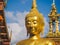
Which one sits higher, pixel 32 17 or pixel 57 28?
pixel 32 17

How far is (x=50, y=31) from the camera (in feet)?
75.4

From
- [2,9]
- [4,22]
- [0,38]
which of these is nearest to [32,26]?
[2,9]

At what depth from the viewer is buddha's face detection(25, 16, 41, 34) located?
6.20m

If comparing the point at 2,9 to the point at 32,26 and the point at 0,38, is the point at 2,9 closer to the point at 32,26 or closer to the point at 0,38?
the point at 0,38

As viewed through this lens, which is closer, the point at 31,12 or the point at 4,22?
the point at 31,12

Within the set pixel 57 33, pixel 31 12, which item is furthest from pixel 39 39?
pixel 57 33

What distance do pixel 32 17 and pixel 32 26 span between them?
0.59ft

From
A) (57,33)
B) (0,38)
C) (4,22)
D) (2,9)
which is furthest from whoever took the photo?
(57,33)

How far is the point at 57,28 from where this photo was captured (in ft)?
77.8

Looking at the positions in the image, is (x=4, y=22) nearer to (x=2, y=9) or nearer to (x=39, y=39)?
(x=2, y=9)

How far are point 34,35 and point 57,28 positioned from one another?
17553 mm

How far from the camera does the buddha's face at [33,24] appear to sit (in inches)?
244

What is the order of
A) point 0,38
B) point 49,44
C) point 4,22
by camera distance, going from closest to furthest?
1. point 49,44
2. point 4,22
3. point 0,38

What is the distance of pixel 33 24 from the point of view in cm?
622
